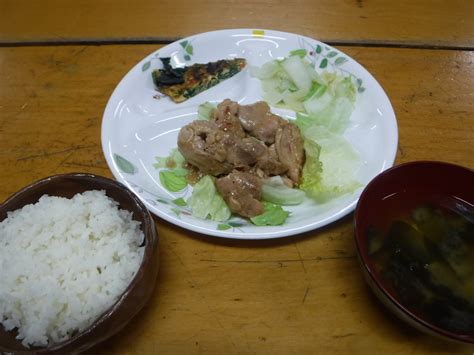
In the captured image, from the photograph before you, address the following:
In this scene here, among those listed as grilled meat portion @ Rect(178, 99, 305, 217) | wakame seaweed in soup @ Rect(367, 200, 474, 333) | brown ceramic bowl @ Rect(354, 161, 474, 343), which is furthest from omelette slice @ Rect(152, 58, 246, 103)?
wakame seaweed in soup @ Rect(367, 200, 474, 333)

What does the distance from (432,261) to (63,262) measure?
136 cm

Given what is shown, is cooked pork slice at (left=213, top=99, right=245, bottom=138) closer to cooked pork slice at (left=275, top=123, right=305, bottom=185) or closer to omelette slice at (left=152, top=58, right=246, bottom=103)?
cooked pork slice at (left=275, top=123, right=305, bottom=185)

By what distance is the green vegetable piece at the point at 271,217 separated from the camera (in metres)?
1.89

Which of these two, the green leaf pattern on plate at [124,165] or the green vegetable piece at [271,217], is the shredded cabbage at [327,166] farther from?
the green leaf pattern on plate at [124,165]

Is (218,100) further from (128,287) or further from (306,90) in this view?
(128,287)

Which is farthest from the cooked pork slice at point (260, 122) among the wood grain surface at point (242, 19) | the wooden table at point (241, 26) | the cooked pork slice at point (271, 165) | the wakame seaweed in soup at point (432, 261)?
the wood grain surface at point (242, 19)

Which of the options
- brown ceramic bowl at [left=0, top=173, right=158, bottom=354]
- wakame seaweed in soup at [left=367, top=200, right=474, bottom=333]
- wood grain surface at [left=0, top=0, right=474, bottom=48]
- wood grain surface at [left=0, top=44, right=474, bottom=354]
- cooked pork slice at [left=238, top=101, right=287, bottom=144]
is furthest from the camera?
wood grain surface at [left=0, top=0, right=474, bottom=48]

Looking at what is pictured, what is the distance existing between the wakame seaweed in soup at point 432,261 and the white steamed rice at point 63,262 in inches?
37.0

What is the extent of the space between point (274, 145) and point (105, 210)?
2.93ft

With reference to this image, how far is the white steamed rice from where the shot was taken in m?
1.44

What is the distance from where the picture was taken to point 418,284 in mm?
1516

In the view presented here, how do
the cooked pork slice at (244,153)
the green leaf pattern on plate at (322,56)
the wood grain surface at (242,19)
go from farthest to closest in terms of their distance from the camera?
the wood grain surface at (242,19) < the green leaf pattern on plate at (322,56) < the cooked pork slice at (244,153)

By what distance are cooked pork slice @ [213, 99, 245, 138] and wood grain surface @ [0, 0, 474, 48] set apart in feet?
2.93

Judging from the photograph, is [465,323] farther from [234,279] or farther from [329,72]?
[329,72]
